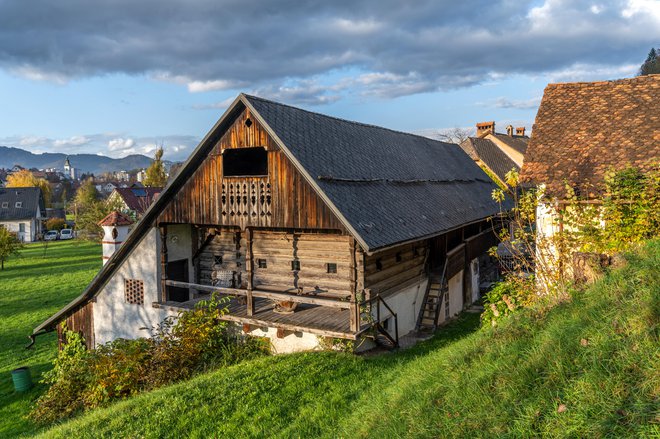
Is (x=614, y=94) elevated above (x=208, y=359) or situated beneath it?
elevated above

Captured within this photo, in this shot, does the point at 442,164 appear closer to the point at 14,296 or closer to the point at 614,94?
the point at 614,94

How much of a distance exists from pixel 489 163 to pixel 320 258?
3740cm

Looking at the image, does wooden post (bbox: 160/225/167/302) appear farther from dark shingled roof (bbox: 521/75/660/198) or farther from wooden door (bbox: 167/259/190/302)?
dark shingled roof (bbox: 521/75/660/198)

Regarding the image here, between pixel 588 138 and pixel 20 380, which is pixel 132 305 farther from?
pixel 588 138

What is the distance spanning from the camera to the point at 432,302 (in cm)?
1738

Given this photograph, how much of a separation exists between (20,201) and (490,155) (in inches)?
2773

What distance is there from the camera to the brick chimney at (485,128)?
5744 centimetres

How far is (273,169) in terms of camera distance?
1356cm

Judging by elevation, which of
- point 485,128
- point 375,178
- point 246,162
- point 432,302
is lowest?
point 432,302

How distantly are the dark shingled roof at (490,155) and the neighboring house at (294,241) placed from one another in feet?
95.1

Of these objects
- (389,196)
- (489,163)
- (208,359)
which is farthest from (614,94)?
(489,163)

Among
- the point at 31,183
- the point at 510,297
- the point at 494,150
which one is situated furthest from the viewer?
the point at 31,183

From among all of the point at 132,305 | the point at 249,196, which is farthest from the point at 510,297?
the point at 132,305

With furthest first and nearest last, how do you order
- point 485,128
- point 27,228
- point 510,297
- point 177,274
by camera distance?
1. point 27,228
2. point 485,128
3. point 177,274
4. point 510,297
